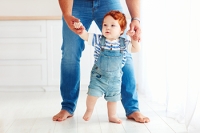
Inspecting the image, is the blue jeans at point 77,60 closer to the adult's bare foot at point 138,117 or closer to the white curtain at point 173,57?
the adult's bare foot at point 138,117

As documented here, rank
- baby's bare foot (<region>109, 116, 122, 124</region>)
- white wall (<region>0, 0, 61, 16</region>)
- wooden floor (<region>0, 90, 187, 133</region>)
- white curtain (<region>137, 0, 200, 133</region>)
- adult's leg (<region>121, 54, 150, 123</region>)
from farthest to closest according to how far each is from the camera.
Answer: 1. white wall (<region>0, 0, 61, 16</region>)
2. adult's leg (<region>121, 54, 150, 123</region>)
3. baby's bare foot (<region>109, 116, 122, 124</region>)
4. wooden floor (<region>0, 90, 187, 133</region>)
5. white curtain (<region>137, 0, 200, 133</region>)

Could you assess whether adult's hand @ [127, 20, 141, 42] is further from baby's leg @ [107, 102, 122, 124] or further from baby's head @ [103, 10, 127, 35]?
baby's leg @ [107, 102, 122, 124]

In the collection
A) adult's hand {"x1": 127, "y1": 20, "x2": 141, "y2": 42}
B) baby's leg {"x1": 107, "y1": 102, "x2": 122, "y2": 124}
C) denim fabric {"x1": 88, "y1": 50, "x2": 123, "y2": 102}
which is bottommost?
baby's leg {"x1": 107, "y1": 102, "x2": 122, "y2": 124}

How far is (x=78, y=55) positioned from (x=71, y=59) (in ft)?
0.15

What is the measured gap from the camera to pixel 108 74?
1.66 m

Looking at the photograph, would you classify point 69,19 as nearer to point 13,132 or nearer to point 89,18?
point 89,18

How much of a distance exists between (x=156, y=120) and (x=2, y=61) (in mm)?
1818

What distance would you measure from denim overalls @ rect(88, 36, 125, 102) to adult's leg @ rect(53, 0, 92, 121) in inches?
8.6

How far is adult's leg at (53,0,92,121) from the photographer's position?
1.82 metres

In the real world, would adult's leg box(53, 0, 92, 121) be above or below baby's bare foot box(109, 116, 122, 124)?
above

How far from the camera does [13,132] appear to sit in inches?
62.2

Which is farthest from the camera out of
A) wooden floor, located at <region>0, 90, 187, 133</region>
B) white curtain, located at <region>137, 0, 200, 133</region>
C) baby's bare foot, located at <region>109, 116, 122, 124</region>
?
baby's bare foot, located at <region>109, 116, 122, 124</region>

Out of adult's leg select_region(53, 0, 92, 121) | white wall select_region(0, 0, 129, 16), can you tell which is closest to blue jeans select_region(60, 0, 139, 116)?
adult's leg select_region(53, 0, 92, 121)

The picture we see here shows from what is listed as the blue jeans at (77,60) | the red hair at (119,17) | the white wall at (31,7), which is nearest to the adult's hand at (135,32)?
the red hair at (119,17)
